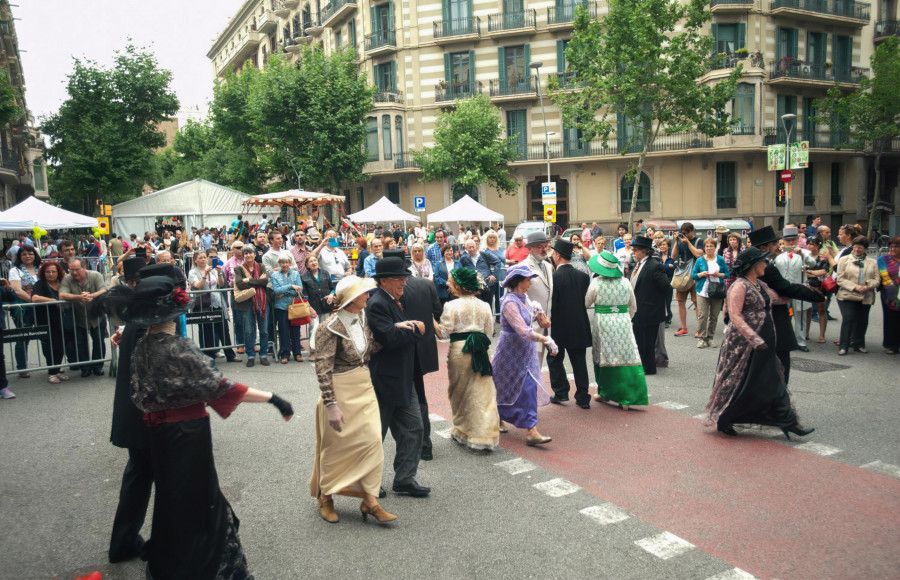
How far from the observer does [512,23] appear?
38.0 metres

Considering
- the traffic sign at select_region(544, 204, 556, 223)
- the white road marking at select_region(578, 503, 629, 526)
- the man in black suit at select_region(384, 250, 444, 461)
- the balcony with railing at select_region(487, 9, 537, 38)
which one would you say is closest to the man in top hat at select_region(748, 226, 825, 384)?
the white road marking at select_region(578, 503, 629, 526)

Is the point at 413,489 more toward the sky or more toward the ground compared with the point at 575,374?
more toward the ground

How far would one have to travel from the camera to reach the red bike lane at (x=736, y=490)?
14.3ft

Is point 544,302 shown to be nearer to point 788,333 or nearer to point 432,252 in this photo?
point 788,333

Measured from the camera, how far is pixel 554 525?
4.85 m

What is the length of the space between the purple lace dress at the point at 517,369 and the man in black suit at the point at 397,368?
1490 mm

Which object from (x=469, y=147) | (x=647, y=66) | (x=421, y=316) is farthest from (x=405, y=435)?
(x=469, y=147)

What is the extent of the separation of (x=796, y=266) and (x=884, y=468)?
5789mm

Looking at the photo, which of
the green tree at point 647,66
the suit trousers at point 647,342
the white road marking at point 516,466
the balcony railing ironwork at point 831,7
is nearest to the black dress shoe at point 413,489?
the white road marking at point 516,466

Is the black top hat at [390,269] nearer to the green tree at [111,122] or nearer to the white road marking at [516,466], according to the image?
the white road marking at [516,466]

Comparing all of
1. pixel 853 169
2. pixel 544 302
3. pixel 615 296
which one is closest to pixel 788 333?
pixel 615 296

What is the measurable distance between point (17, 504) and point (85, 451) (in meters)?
1.27

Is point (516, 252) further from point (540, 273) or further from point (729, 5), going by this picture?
point (729, 5)

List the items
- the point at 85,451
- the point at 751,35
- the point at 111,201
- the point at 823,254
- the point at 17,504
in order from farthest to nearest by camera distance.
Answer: the point at 111,201
the point at 751,35
the point at 823,254
the point at 85,451
the point at 17,504
